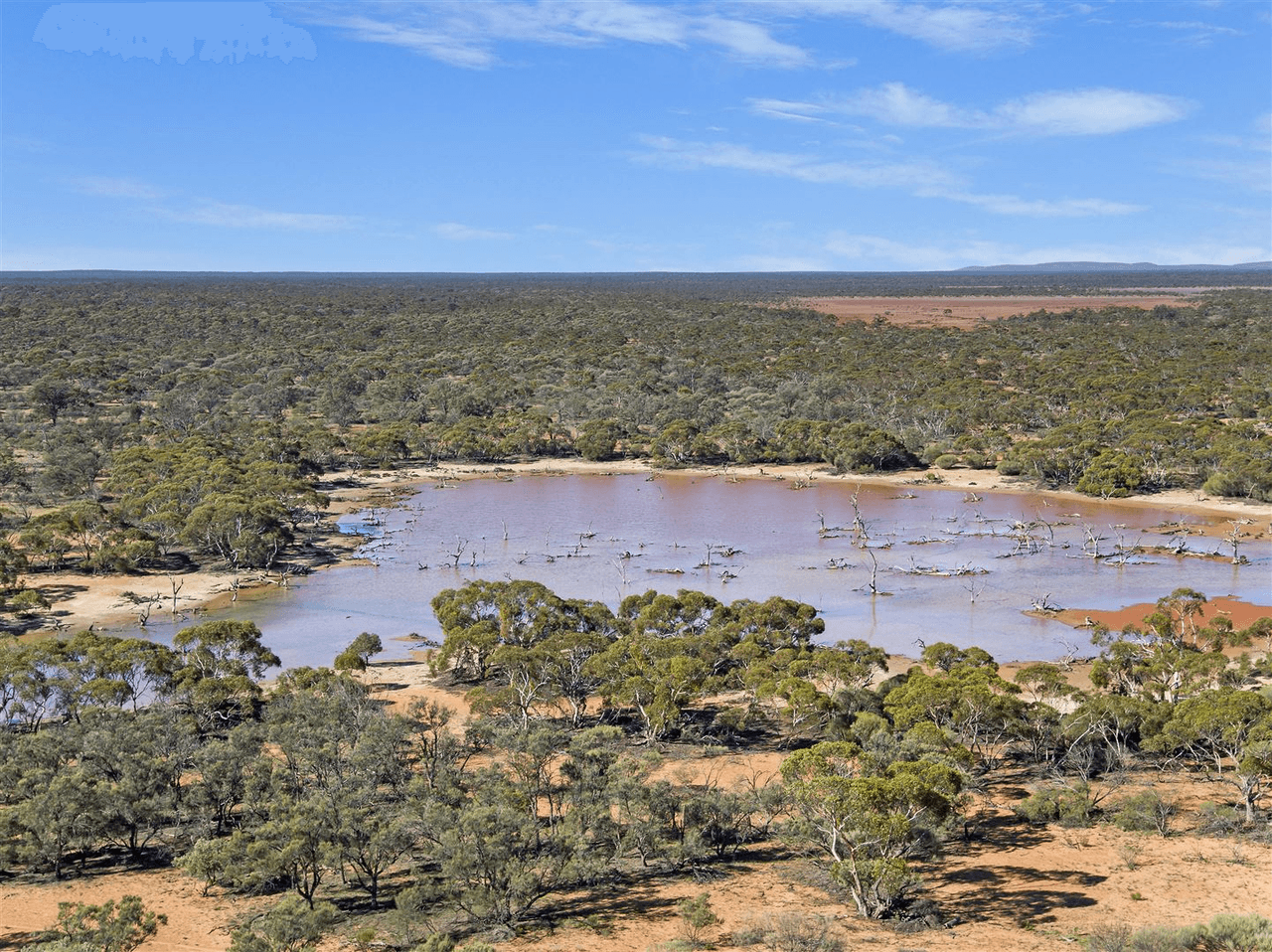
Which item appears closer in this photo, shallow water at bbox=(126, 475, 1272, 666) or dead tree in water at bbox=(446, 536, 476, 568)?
shallow water at bbox=(126, 475, 1272, 666)

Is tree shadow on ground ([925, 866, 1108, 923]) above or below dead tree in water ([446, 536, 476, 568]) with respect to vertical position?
below

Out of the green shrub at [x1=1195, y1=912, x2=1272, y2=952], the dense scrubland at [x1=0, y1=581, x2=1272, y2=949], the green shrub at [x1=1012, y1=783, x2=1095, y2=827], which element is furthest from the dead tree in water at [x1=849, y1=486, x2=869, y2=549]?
the green shrub at [x1=1195, y1=912, x2=1272, y2=952]

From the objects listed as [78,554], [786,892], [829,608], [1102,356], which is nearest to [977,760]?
[786,892]

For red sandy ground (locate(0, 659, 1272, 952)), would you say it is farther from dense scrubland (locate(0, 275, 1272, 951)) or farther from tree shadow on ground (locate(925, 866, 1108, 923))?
dense scrubland (locate(0, 275, 1272, 951))

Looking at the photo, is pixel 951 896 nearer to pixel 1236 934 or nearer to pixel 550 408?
pixel 1236 934

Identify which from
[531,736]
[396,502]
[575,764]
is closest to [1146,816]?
[575,764]

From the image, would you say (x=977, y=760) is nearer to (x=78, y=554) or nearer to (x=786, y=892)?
(x=786, y=892)
